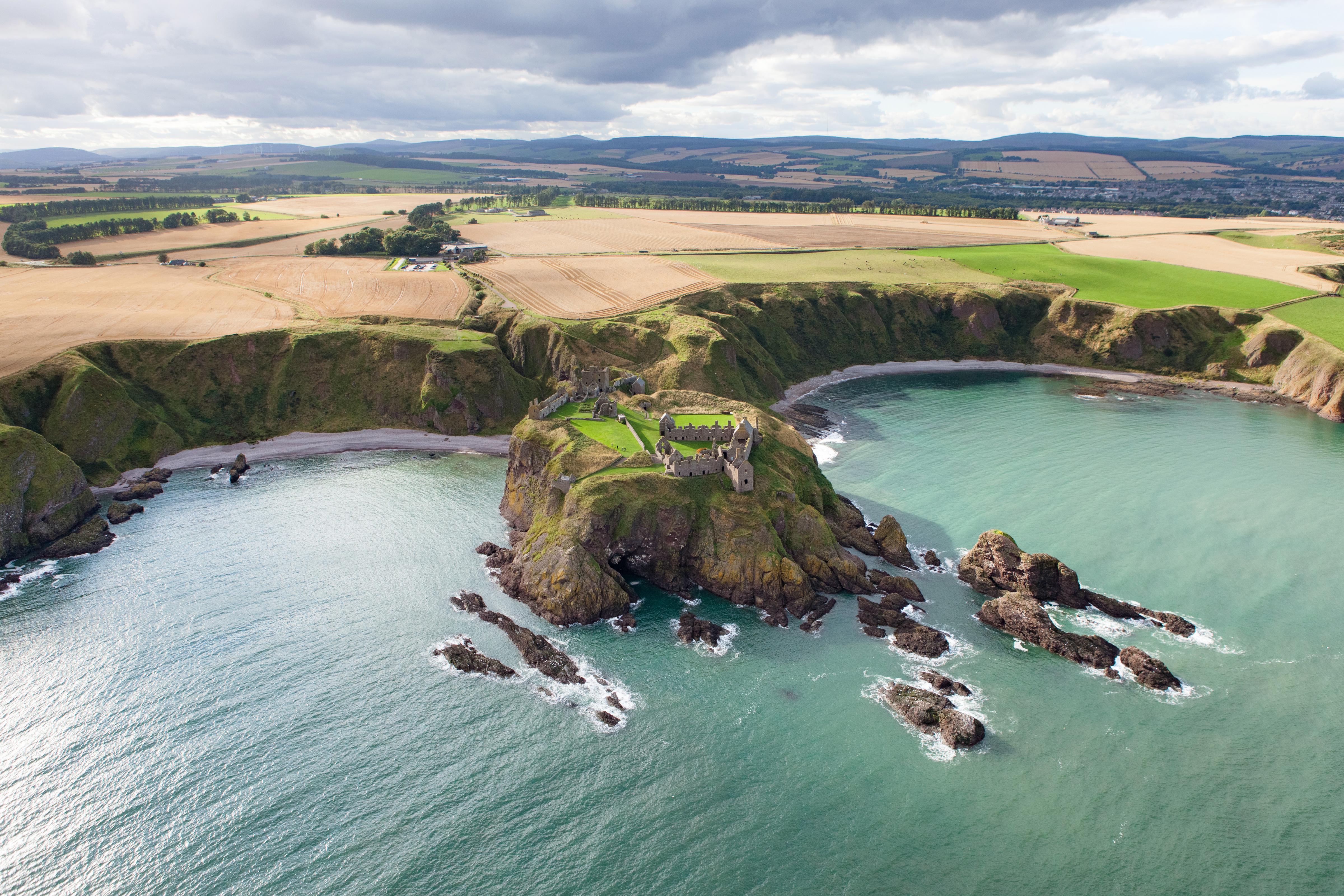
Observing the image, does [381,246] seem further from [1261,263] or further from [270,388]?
[1261,263]

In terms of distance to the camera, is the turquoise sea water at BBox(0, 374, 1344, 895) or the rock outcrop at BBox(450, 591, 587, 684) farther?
the rock outcrop at BBox(450, 591, 587, 684)

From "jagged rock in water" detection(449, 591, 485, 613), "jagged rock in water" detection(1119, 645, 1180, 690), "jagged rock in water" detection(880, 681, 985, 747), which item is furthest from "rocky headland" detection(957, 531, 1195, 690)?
"jagged rock in water" detection(449, 591, 485, 613)

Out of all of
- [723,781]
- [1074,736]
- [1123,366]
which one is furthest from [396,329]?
[1123,366]

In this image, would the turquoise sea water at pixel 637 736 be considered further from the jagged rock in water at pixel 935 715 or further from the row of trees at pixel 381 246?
the row of trees at pixel 381 246

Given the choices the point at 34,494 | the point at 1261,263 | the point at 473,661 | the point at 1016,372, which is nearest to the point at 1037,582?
the point at 473,661

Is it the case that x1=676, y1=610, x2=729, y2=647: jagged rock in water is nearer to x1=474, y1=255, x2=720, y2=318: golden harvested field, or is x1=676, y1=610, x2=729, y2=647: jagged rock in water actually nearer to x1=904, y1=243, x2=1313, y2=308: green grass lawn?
x1=474, y1=255, x2=720, y2=318: golden harvested field

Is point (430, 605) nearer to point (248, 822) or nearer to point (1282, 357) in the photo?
point (248, 822)
